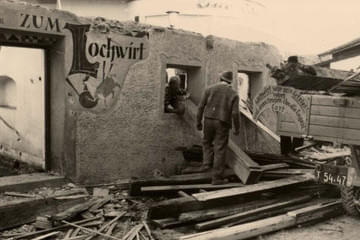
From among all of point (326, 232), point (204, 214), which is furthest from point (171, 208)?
point (326, 232)

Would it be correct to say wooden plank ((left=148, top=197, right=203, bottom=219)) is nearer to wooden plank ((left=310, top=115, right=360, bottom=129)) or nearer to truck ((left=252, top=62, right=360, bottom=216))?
truck ((left=252, top=62, right=360, bottom=216))

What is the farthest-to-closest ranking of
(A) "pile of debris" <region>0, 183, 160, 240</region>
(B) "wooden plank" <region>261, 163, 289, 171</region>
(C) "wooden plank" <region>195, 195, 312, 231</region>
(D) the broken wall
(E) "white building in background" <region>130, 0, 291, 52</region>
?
(E) "white building in background" <region>130, 0, 291, 52</region>, (B) "wooden plank" <region>261, 163, 289, 171</region>, (D) the broken wall, (C) "wooden plank" <region>195, 195, 312, 231</region>, (A) "pile of debris" <region>0, 183, 160, 240</region>

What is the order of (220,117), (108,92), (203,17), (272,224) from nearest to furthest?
(272,224), (220,117), (108,92), (203,17)

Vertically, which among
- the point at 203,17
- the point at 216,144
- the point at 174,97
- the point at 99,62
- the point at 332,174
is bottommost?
the point at 332,174

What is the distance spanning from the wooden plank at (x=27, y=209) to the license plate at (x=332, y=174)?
144 inches

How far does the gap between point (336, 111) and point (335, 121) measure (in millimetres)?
142

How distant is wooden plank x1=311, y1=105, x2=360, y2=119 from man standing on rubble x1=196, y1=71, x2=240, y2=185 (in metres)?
1.47

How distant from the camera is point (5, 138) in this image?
955 cm

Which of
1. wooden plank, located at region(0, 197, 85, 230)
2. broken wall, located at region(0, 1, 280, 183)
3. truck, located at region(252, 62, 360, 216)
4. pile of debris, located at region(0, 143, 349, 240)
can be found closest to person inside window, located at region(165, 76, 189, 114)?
broken wall, located at region(0, 1, 280, 183)

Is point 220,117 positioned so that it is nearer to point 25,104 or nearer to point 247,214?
point 247,214

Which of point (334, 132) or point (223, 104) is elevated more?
point (223, 104)

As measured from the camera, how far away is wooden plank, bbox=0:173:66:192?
6543 millimetres

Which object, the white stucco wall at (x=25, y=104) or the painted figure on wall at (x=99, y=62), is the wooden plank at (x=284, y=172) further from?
the white stucco wall at (x=25, y=104)

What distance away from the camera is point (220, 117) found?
23.6 ft
